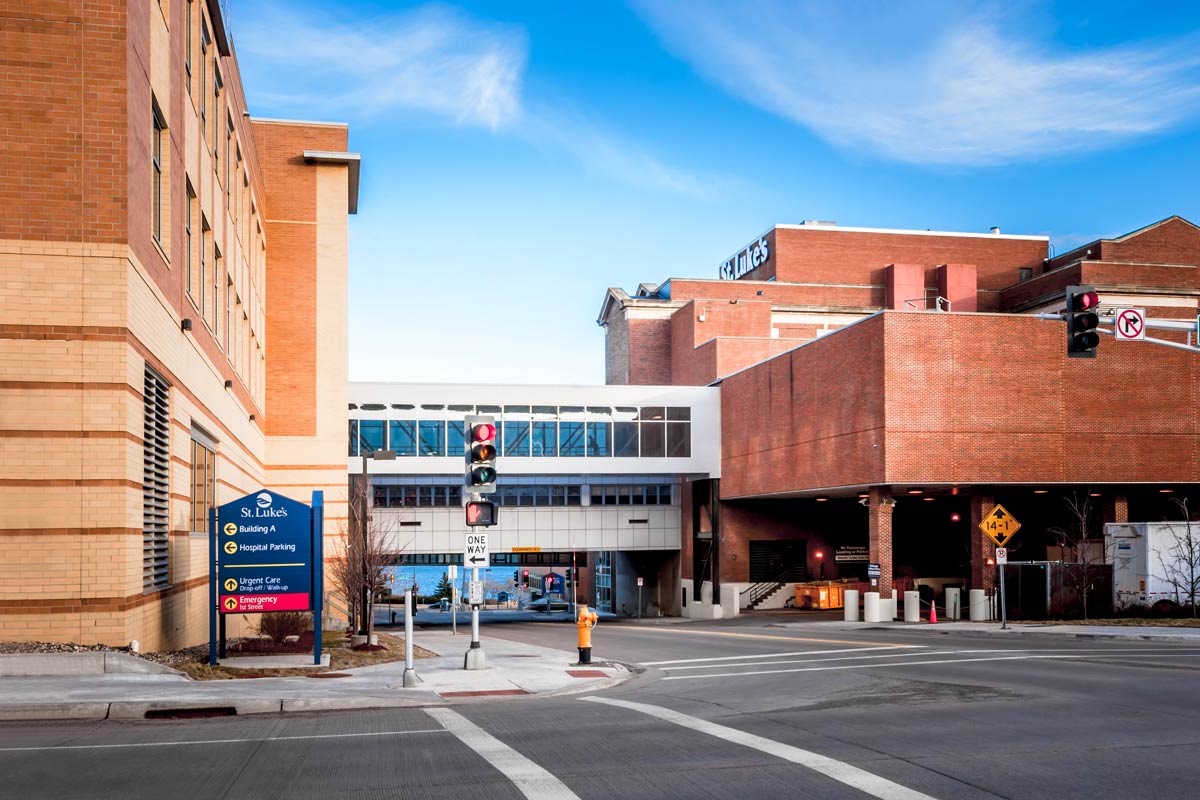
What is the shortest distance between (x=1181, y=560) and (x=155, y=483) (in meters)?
32.8

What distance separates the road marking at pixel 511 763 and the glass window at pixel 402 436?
47.7m

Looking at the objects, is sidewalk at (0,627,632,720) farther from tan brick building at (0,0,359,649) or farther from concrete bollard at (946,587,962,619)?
concrete bollard at (946,587,962,619)

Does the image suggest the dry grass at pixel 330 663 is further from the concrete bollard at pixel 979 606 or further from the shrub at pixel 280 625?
the concrete bollard at pixel 979 606

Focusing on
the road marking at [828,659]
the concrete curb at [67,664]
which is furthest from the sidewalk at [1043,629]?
the concrete curb at [67,664]

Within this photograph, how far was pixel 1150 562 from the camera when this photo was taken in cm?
3847

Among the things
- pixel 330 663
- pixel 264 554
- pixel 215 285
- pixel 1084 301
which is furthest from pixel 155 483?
pixel 1084 301

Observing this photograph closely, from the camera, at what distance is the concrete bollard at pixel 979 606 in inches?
1642

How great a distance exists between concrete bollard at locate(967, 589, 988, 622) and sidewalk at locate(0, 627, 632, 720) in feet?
79.2

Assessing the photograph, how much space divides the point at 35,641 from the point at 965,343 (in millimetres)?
34332

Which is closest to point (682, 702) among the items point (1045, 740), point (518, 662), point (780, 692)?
point (780, 692)

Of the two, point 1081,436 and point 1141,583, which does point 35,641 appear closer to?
point 1141,583

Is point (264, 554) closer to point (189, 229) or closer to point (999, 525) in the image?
point (189, 229)

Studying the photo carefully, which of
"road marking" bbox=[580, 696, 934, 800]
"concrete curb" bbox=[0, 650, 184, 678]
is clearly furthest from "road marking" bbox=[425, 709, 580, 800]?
"concrete curb" bbox=[0, 650, 184, 678]

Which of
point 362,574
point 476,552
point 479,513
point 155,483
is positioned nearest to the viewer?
point 155,483
